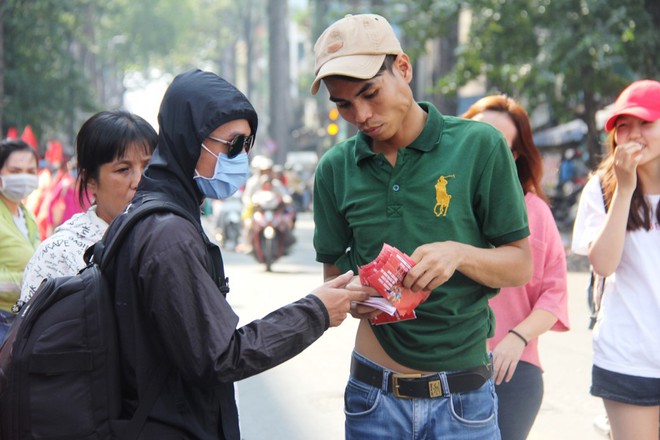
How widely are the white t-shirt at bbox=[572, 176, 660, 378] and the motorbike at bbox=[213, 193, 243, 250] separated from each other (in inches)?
720

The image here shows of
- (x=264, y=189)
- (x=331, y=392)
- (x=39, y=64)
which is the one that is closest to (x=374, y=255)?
(x=331, y=392)

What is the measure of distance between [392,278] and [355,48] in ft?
2.11

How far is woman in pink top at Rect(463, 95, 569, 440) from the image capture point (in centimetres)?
375

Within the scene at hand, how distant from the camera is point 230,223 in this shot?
22.4 metres

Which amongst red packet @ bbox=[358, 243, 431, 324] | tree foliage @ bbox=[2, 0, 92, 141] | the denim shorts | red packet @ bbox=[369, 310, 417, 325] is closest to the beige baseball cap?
red packet @ bbox=[358, 243, 431, 324]

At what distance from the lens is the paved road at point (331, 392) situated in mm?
6711

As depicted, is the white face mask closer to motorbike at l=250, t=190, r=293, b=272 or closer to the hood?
the hood

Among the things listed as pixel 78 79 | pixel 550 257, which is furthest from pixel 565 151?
pixel 550 257

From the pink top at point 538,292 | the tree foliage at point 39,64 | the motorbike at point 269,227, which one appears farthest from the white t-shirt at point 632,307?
the tree foliage at point 39,64

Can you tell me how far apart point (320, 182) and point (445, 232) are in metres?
0.48

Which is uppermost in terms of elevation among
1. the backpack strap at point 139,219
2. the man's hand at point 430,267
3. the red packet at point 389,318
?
the backpack strap at point 139,219

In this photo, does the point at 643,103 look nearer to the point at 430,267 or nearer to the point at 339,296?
the point at 430,267

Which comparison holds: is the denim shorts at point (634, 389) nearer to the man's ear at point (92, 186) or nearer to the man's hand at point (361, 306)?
the man's hand at point (361, 306)

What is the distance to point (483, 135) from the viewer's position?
2943 millimetres
